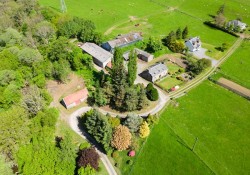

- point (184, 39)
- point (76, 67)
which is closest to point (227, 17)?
point (184, 39)

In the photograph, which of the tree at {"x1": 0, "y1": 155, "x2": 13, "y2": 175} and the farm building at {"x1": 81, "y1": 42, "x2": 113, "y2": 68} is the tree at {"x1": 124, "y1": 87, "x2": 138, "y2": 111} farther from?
the tree at {"x1": 0, "y1": 155, "x2": 13, "y2": 175}

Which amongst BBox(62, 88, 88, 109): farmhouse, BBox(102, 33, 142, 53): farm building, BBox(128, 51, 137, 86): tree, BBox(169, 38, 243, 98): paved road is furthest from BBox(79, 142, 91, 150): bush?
BBox(102, 33, 142, 53): farm building

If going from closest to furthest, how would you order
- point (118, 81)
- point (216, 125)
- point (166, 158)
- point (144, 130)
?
point (166, 158) < point (144, 130) < point (216, 125) < point (118, 81)

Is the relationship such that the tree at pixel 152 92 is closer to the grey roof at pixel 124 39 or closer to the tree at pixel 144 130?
the tree at pixel 144 130

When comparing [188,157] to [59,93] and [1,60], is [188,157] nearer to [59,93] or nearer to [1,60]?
[59,93]

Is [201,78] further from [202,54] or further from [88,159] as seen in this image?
[88,159]

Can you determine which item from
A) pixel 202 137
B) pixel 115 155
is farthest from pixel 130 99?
pixel 202 137
